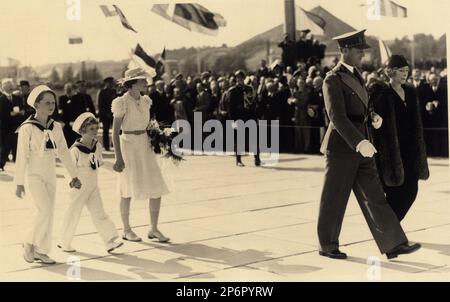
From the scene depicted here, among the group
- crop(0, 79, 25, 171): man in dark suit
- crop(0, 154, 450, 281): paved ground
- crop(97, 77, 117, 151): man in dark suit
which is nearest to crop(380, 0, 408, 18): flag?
crop(0, 154, 450, 281): paved ground

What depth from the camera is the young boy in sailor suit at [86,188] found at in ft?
19.4

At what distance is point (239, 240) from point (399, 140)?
1.69 m

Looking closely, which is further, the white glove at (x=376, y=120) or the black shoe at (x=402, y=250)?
the white glove at (x=376, y=120)

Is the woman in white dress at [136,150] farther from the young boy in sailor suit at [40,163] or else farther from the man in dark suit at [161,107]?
the man in dark suit at [161,107]

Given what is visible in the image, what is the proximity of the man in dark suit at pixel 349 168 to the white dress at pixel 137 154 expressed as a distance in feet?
5.38

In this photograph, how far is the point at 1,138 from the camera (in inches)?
504

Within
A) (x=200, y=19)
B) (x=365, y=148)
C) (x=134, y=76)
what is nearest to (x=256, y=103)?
(x=200, y=19)

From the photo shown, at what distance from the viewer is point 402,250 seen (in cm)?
549

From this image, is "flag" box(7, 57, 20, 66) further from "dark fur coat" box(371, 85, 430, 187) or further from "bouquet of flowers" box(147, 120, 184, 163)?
"dark fur coat" box(371, 85, 430, 187)

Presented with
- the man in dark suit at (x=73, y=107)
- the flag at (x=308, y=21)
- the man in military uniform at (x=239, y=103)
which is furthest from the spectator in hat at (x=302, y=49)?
the man in dark suit at (x=73, y=107)

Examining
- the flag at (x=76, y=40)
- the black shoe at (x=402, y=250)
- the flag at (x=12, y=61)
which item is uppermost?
the flag at (x=76, y=40)

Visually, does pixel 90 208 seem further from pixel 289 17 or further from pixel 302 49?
pixel 302 49
